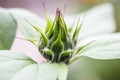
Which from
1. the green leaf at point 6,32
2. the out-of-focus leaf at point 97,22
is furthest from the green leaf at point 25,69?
the out-of-focus leaf at point 97,22

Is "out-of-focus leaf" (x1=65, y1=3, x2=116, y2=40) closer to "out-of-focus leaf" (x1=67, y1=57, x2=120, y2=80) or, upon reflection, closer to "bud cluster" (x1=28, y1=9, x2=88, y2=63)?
"out-of-focus leaf" (x1=67, y1=57, x2=120, y2=80)

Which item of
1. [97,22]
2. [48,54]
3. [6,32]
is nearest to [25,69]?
[48,54]

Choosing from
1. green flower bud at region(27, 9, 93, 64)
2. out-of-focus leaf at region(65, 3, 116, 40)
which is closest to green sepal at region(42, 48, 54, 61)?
green flower bud at region(27, 9, 93, 64)

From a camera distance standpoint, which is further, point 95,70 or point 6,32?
point 95,70

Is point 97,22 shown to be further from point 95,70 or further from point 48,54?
point 48,54

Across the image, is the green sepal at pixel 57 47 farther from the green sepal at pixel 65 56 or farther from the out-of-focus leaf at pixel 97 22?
the out-of-focus leaf at pixel 97 22

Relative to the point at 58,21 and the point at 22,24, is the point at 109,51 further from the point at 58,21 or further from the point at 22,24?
the point at 22,24
